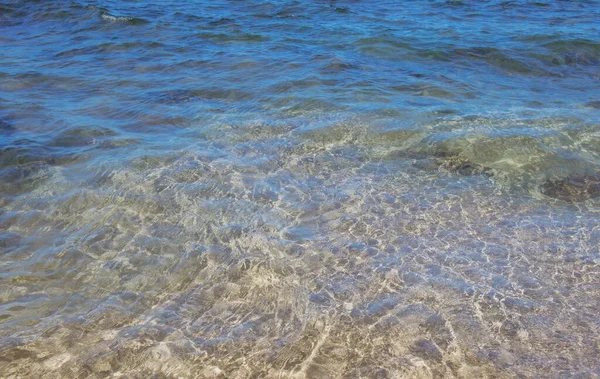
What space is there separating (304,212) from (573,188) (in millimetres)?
3538

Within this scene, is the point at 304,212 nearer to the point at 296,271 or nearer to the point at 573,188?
the point at 296,271

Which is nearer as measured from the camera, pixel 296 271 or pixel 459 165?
pixel 296 271

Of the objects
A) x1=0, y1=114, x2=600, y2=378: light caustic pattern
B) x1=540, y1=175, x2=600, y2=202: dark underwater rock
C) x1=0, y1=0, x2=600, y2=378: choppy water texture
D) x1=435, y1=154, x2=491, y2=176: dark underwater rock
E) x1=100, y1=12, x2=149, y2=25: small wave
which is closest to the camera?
x1=0, y1=114, x2=600, y2=378: light caustic pattern

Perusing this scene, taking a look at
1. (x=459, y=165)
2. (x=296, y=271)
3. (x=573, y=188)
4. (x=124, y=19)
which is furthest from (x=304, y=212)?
(x=124, y=19)

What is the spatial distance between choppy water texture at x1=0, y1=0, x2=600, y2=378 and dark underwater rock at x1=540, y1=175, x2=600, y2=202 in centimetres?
3

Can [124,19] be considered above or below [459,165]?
above

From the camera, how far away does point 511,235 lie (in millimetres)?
6070

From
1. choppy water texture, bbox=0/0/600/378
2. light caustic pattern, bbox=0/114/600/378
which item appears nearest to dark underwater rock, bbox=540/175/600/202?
choppy water texture, bbox=0/0/600/378

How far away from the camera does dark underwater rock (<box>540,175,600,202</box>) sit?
688cm

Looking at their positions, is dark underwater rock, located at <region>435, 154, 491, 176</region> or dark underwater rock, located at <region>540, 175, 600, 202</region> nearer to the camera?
dark underwater rock, located at <region>540, 175, 600, 202</region>

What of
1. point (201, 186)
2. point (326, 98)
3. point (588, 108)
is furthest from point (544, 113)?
point (201, 186)

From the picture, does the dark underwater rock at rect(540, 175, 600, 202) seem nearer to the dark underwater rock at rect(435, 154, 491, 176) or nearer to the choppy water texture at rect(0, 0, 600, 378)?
the choppy water texture at rect(0, 0, 600, 378)

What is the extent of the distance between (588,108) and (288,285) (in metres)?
6.95

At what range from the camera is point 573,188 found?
7.04 m
